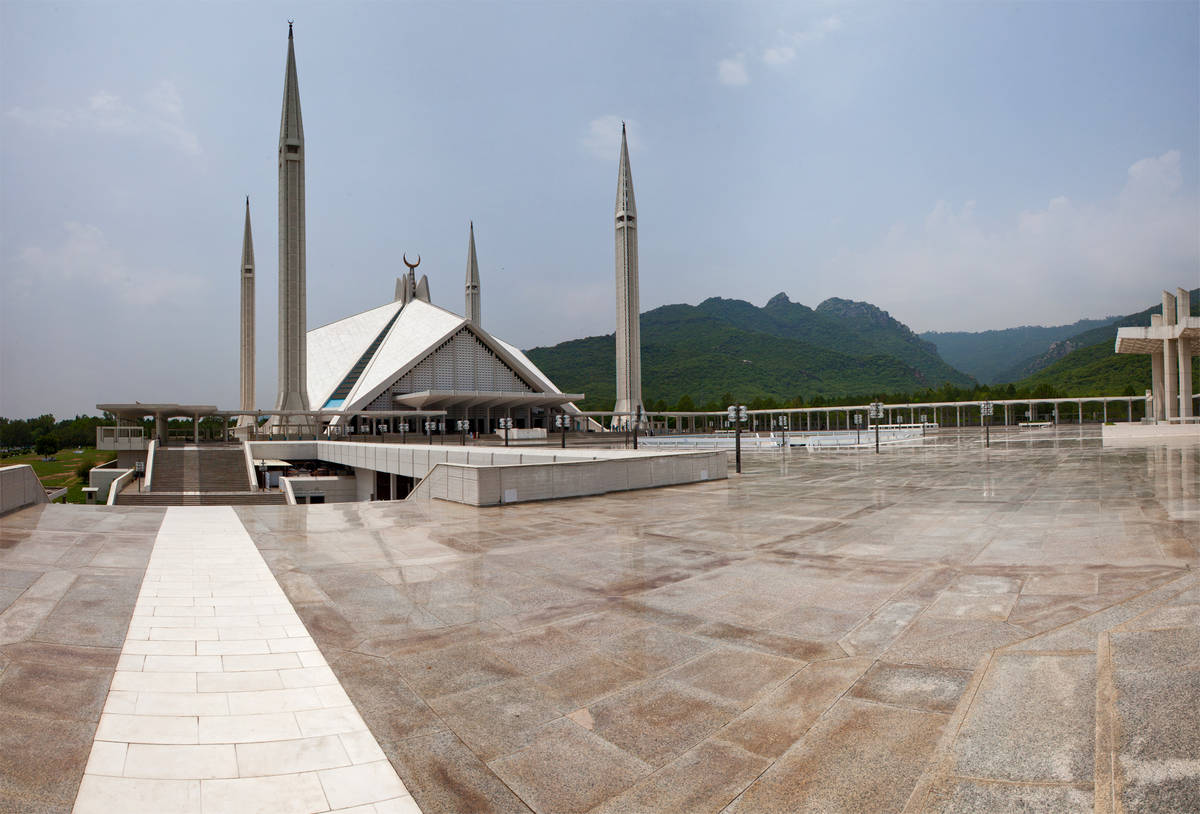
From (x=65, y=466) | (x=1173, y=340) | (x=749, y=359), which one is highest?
(x=749, y=359)

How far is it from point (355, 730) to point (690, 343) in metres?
148

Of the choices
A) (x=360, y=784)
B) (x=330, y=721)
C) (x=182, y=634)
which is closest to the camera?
(x=360, y=784)

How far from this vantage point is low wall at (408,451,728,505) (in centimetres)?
1123

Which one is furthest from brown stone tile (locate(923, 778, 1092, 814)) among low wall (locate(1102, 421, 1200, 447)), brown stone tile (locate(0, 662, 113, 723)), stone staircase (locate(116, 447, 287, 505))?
low wall (locate(1102, 421, 1200, 447))

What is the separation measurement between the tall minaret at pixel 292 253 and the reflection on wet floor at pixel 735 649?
47.3 metres

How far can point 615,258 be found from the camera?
7250 cm

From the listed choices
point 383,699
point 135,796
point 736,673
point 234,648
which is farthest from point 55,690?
point 736,673

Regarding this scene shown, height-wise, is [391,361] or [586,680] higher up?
[391,361]

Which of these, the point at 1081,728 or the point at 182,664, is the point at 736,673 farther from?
the point at 182,664

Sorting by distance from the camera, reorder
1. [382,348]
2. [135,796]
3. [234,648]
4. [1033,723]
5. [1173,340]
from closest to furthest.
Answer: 1. [135,796]
2. [1033,723]
3. [234,648]
4. [1173,340]
5. [382,348]

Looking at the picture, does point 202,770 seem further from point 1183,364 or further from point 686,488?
point 1183,364

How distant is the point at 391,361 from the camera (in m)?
63.2

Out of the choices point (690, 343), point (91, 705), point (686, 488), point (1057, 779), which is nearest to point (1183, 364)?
point (686, 488)

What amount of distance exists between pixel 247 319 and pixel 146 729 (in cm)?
9236
